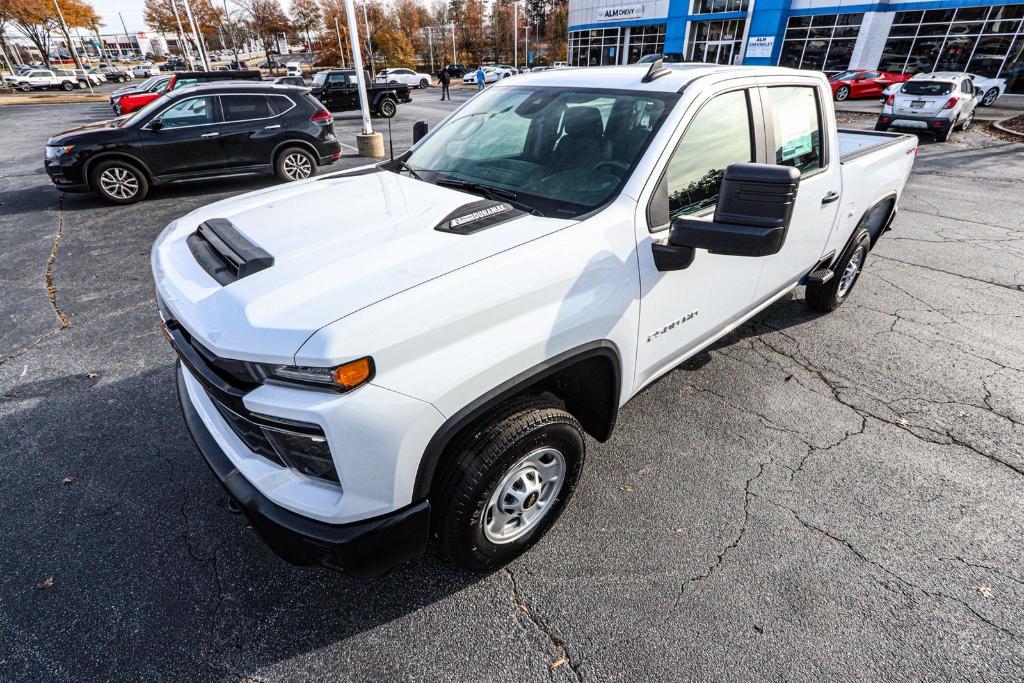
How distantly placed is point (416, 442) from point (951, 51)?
3590 cm

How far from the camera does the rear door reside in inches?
335

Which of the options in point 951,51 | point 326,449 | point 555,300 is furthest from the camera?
point 951,51

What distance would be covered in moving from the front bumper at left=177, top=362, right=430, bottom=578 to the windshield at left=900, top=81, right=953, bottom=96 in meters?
17.1

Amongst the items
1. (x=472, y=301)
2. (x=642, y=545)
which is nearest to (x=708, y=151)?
(x=472, y=301)

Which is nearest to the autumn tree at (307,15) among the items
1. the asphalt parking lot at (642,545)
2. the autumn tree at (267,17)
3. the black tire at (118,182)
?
the autumn tree at (267,17)

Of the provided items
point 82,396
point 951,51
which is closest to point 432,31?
point 951,51

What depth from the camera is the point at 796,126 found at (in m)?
3.15

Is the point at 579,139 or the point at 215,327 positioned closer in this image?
the point at 215,327

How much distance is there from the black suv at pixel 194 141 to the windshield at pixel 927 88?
569 inches

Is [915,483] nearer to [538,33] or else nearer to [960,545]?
[960,545]

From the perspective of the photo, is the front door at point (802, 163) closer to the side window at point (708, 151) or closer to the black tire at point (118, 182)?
the side window at point (708, 151)

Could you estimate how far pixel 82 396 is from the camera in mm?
3555

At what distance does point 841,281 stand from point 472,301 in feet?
13.5

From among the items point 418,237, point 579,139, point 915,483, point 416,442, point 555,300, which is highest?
point 579,139
